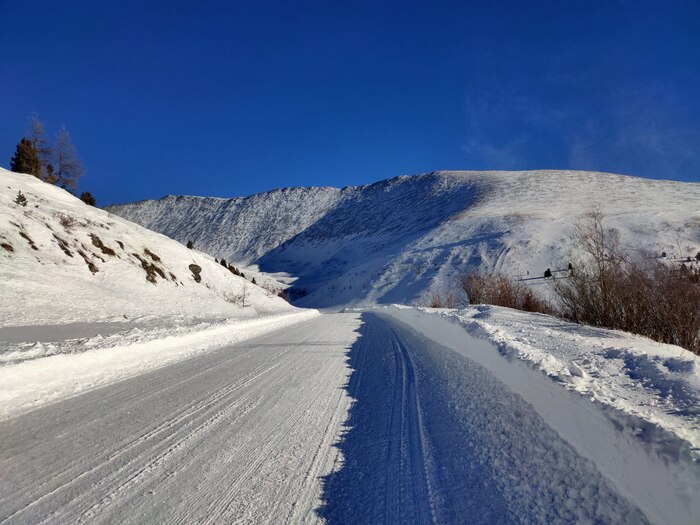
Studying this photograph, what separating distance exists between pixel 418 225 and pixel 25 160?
7144 cm

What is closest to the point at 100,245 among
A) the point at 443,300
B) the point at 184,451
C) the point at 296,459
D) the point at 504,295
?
the point at 184,451

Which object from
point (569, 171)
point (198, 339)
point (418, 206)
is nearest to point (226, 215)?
point (418, 206)

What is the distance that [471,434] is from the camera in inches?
131

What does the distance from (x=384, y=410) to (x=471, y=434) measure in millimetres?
1018

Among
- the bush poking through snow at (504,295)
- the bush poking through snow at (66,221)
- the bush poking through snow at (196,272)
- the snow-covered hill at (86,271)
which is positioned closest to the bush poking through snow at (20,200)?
the snow-covered hill at (86,271)

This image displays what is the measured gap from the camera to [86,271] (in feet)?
55.4

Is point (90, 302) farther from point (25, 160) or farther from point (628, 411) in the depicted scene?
point (25, 160)

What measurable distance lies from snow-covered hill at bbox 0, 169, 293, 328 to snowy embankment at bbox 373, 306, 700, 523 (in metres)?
11.8

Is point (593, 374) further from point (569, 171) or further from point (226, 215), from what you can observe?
point (226, 215)

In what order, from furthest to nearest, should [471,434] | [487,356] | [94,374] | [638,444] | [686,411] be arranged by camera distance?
[487,356]
[94,374]
[471,434]
[686,411]
[638,444]

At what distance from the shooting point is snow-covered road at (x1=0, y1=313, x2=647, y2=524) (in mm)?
2178

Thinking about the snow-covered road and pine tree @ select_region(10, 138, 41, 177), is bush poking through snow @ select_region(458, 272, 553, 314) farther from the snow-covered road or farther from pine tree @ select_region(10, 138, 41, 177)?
pine tree @ select_region(10, 138, 41, 177)

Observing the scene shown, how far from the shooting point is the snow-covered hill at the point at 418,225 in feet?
171

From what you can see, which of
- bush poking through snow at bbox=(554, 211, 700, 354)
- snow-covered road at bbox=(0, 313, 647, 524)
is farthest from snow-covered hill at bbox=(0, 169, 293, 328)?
bush poking through snow at bbox=(554, 211, 700, 354)
